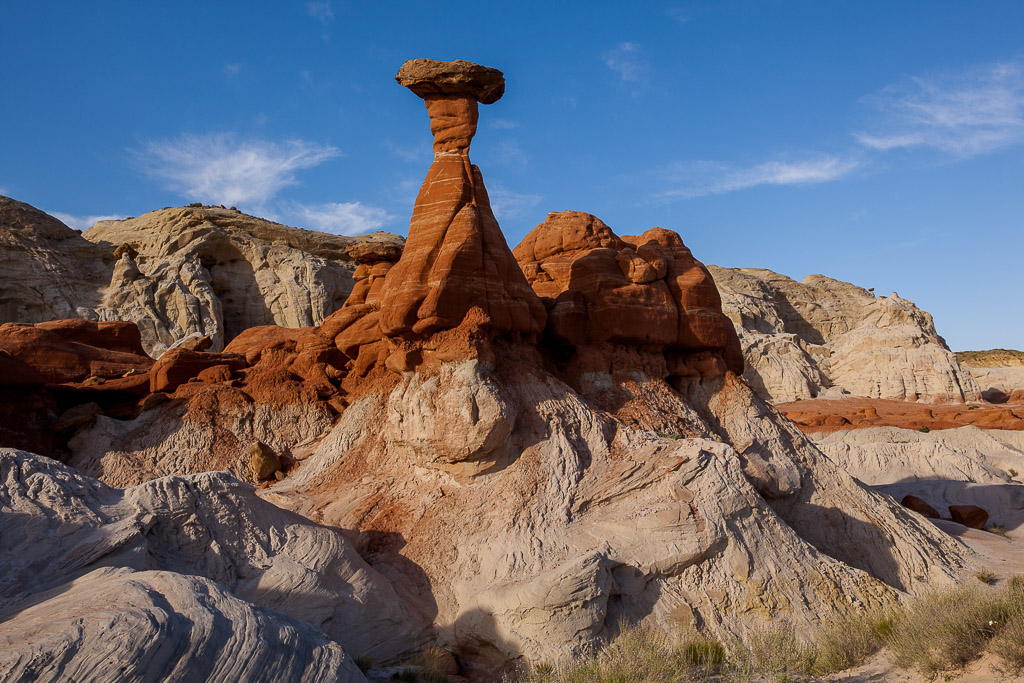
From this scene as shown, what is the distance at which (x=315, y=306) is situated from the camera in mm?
37938

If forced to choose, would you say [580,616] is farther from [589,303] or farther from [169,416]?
[169,416]

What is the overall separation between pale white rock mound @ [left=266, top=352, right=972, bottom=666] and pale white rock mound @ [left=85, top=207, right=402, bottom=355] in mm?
23203

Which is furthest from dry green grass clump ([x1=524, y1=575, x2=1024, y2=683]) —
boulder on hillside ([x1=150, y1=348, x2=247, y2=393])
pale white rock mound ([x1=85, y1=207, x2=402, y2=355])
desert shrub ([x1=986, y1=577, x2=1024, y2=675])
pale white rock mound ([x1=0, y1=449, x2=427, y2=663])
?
pale white rock mound ([x1=85, y1=207, x2=402, y2=355])

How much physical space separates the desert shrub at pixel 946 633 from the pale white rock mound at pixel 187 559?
596 centimetres

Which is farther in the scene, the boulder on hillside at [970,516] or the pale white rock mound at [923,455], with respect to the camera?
the pale white rock mound at [923,455]

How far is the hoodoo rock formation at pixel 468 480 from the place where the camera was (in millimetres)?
8703

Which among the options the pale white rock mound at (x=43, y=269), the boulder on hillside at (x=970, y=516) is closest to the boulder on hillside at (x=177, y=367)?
the boulder on hillside at (x=970, y=516)

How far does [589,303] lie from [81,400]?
34.9 feet

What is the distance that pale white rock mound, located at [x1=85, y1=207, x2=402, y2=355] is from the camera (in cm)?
3400

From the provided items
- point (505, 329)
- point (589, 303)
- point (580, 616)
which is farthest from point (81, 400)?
point (580, 616)

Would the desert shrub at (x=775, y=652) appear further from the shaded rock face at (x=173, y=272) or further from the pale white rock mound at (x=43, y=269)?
the pale white rock mound at (x=43, y=269)

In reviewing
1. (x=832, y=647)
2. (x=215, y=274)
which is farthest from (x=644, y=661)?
(x=215, y=274)

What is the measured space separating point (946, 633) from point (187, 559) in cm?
871

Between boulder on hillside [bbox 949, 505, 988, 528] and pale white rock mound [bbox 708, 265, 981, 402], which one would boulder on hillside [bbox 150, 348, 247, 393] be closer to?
boulder on hillside [bbox 949, 505, 988, 528]
